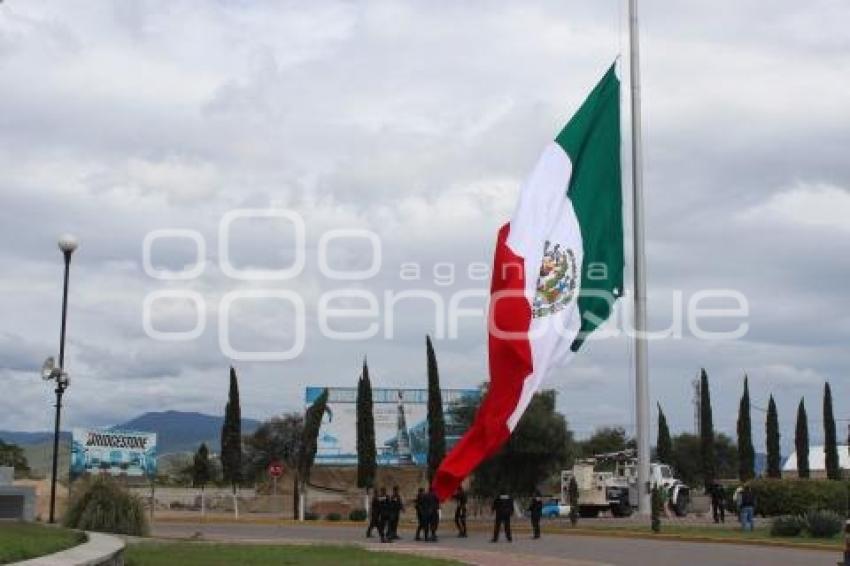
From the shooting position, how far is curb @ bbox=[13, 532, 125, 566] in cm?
1137

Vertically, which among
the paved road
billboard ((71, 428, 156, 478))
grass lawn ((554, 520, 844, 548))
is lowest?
the paved road

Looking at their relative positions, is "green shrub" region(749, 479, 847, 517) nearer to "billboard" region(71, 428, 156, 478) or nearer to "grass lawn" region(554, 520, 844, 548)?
"grass lawn" region(554, 520, 844, 548)

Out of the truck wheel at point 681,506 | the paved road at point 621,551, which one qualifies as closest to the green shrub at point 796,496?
the truck wheel at point 681,506

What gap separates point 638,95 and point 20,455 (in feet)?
238

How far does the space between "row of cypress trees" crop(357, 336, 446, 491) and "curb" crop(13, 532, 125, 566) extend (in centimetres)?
3908

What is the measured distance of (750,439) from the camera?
69875 mm

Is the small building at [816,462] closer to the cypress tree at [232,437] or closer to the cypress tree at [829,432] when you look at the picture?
the cypress tree at [829,432]

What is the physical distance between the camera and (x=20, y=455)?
92.0 m

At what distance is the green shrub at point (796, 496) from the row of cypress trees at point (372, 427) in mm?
17579

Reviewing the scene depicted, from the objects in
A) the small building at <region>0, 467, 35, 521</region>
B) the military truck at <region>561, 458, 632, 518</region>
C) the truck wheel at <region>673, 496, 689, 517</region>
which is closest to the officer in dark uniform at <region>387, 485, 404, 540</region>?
the small building at <region>0, 467, 35, 521</region>

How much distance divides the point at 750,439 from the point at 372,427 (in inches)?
937

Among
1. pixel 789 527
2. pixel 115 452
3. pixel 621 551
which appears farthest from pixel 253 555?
pixel 115 452

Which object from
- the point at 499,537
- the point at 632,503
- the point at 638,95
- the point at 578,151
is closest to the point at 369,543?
the point at 499,537

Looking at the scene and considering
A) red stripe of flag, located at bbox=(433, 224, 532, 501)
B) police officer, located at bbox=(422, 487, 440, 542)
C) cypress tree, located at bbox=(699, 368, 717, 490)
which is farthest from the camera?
cypress tree, located at bbox=(699, 368, 717, 490)
